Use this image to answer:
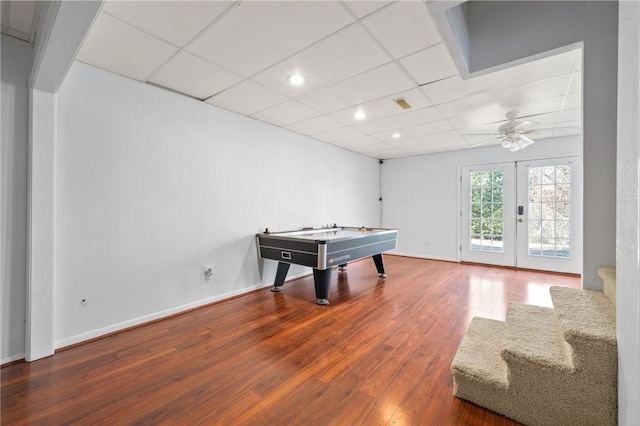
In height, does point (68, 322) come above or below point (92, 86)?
below

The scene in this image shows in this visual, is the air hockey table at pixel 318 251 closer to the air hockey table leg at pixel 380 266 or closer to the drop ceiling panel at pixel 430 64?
the air hockey table leg at pixel 380 266

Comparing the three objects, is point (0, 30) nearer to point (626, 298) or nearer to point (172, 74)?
→ point (172, 74)

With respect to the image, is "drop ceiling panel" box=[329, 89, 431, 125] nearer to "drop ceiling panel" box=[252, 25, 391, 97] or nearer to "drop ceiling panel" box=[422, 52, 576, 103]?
"drop ceiling panel" box=[422, 52, 576, 103]

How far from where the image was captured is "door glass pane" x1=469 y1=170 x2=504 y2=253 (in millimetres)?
5412

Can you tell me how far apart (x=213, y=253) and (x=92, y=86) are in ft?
6.46

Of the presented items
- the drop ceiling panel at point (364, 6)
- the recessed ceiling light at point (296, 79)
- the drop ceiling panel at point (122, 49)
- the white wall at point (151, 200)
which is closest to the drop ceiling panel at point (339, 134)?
the white wall at point (151, 200)

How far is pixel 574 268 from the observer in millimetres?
4688

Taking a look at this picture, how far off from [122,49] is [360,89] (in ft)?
6.92

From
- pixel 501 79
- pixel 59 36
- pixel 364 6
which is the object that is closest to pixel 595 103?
pixel 501 79

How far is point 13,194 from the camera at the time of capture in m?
2.03

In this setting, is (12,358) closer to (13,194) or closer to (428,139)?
(13,194)

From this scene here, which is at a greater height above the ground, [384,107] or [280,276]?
[384,107]

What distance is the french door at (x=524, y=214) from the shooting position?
4.73 m

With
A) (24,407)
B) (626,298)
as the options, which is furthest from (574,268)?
(24,407)
